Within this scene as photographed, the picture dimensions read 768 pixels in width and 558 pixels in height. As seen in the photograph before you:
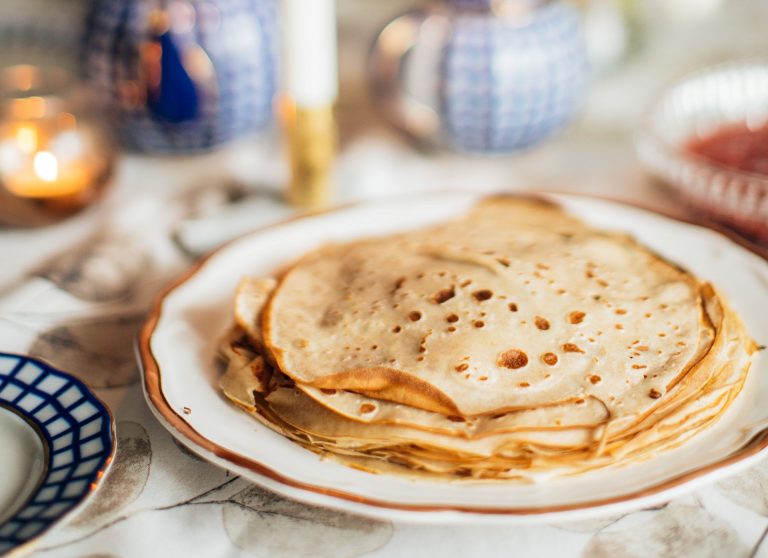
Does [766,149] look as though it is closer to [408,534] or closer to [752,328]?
[752,328]

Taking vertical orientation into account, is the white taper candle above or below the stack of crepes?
above

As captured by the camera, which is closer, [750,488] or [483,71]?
[750,488]

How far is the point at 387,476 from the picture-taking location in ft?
1.98

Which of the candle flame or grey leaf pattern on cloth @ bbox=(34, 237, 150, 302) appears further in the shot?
the candle flame

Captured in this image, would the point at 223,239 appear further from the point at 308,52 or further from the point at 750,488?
the point at 750,488

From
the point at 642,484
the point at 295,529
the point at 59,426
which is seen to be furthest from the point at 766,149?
the point at 59,426

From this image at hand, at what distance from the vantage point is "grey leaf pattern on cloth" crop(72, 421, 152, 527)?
64cm

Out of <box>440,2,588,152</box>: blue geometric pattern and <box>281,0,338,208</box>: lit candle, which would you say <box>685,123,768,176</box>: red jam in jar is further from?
<box>281,0,338,208</box>: lit candle

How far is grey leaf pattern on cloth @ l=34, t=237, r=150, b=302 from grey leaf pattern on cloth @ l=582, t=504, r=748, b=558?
0.62 metres

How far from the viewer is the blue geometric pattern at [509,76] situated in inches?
47.6

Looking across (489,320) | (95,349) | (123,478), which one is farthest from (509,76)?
(123,478)

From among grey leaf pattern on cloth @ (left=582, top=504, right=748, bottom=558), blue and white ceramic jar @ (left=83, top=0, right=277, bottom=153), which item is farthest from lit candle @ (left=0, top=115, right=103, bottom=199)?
grey leaf pattern on cloth @ (left=582, top=504, right=748, bottom=558)

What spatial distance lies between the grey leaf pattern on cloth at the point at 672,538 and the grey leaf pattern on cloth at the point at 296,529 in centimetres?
16

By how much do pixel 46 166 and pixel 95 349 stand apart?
34 centimetres
